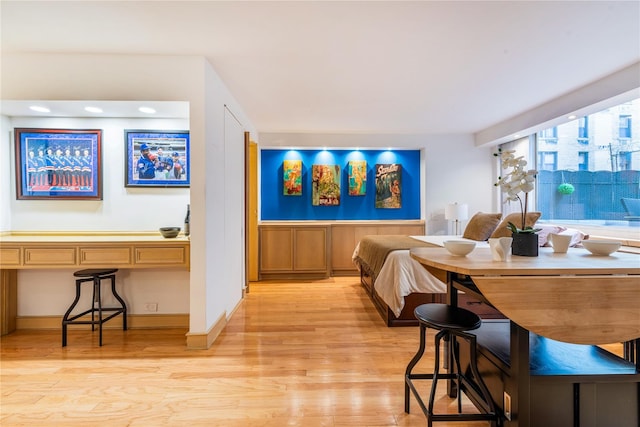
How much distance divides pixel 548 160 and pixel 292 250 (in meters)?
4.14

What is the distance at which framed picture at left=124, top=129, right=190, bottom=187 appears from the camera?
3010mm

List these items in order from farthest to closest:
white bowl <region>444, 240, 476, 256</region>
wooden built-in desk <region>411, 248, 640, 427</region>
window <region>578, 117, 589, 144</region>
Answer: window <region>578, 117, 589, 144</region>, white bowl <region>444, 240, 476, 256</region>, wooden built-in desk <region>411, 248, 640, 427</region>

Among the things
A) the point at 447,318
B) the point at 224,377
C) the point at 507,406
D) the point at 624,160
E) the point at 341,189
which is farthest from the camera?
the point at 341,189

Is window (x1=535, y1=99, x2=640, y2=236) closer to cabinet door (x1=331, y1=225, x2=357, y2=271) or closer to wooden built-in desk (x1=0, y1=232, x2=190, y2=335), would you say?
cabinet door (x1=331, y1=225, x2=357, y2=271)

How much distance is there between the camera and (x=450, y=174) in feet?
17.9

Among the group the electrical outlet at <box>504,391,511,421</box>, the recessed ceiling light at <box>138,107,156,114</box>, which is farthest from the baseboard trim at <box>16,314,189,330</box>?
the electrical outlet at <box>504,391,511,421</box>

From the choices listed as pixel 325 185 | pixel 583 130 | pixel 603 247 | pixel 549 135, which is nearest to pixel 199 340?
pixel 603 247

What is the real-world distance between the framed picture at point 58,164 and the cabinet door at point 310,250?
2.85 meters

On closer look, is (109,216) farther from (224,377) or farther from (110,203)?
(224,377)

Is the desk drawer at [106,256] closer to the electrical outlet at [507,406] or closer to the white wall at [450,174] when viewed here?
the electrical outlet at [507,406]

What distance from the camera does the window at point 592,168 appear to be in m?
3.27

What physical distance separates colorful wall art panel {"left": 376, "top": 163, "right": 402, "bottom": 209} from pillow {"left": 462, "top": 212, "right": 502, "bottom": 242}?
1.60 meters

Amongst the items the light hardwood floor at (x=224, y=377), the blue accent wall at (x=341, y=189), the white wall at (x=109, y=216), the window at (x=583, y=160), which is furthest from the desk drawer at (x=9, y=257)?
the window at (x=583, y=160)

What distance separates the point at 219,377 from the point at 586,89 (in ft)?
14.9
